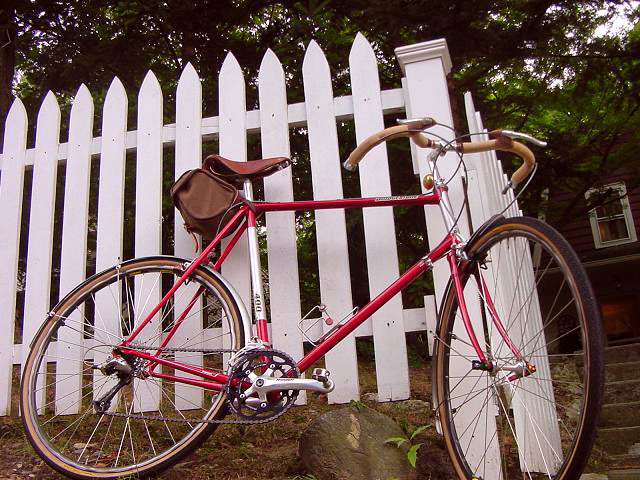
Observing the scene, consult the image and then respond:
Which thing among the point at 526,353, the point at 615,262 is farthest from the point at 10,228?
the point at 615,262

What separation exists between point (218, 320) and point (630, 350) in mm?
7935

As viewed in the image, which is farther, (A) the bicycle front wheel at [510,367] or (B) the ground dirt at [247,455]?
(B) the ground dirt at [247,455]

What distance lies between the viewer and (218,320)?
2840 millimetres

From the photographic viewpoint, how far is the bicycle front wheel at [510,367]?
1.51 m

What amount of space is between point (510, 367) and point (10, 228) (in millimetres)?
2878

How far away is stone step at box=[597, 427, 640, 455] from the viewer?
21.0 feet

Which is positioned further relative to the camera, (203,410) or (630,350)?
(630,350)

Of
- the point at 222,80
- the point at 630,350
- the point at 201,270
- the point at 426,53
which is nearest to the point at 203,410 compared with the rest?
the point at 201,270

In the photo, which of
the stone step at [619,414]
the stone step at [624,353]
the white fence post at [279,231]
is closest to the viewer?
the white fence post at [279,231]

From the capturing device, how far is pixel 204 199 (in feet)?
8.59

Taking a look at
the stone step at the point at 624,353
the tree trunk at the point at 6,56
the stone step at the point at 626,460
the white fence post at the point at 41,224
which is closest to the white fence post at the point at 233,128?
the white fence post at the point at 41,224

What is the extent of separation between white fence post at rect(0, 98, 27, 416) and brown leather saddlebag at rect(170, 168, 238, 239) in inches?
48.3

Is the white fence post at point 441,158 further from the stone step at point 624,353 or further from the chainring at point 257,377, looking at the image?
the stone step at point 624,353

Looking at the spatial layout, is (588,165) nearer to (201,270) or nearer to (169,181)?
(169,181)
